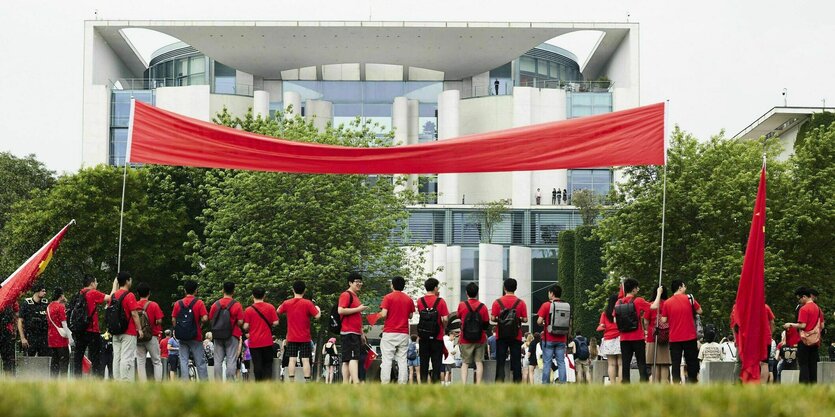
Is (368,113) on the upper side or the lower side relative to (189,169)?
upper

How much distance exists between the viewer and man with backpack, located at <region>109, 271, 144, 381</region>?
691 inches

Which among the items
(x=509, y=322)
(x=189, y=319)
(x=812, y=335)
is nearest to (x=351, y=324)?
(x=509, y=322)

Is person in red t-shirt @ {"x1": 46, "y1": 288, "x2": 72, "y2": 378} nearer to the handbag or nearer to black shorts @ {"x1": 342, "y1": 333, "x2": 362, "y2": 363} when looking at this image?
black shorts @ {"x1": 342, "y1": 333, "x2": 362, "y2": 363}

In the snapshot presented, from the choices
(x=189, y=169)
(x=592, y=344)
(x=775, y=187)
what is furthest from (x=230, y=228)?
(x=775, y=187)

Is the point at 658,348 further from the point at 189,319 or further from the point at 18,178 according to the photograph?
the point at 18,178

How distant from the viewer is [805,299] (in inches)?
744

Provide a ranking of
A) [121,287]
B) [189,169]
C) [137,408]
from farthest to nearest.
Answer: [189,169]
[121,287]
[137,408]

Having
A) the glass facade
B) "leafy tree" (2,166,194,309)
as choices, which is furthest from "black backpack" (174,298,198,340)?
the glass facade

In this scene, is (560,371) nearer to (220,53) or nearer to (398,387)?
(398,387)

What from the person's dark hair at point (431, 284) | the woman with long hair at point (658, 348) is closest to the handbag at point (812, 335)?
the woman with long hair at point (658, 348)

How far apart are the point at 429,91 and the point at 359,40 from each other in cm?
646

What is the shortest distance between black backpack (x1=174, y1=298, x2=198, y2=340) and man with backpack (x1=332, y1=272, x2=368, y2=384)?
2.29m

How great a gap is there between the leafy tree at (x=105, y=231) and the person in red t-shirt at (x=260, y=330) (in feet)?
104

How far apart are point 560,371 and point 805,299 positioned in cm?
396
